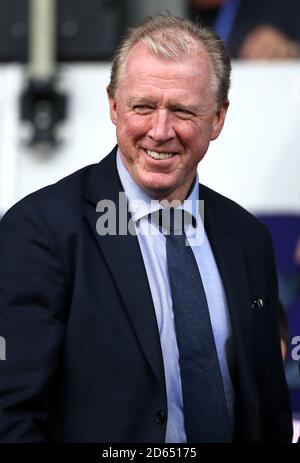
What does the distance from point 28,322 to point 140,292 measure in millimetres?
175

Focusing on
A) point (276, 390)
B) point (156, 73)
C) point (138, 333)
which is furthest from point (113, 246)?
point (276, 390)

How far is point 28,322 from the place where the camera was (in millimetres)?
1715

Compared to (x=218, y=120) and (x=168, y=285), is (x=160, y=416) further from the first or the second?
(x=218, y=120)

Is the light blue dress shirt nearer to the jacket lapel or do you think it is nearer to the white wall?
the jacket lapel

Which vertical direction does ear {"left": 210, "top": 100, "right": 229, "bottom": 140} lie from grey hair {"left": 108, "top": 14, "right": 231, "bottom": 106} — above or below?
below

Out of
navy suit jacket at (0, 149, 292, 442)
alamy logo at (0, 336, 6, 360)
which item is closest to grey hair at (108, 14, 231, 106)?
navy suit jacket at (0, 149, 292, 442)

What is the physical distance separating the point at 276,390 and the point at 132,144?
0.51 meters

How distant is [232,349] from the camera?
1868 millimetres

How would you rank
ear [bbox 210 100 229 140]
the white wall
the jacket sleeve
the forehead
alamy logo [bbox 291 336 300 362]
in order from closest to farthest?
the jacket sleeve, the forehead, ear [bbox 210 100 229 140], alamy logo [bbox 291 336 300 362], the white wall

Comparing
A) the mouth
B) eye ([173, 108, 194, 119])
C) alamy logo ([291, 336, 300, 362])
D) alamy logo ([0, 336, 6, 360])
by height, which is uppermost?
eye ([173, 108, 194, 119])

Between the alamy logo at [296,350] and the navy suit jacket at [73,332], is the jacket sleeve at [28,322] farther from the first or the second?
the alamy logo at [296,350]

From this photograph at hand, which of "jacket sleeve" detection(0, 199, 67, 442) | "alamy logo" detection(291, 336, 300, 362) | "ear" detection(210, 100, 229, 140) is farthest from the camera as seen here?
"alamy logo" detection(291, 336, 300, 362)

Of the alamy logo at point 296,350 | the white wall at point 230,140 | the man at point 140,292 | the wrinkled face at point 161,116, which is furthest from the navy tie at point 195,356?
the white wall at point 230,140

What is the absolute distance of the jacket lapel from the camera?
175 cm
